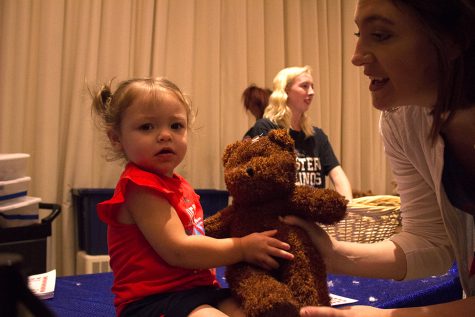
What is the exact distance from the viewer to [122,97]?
0.92 m

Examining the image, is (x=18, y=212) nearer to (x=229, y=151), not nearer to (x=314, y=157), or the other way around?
(x=229, y=151)

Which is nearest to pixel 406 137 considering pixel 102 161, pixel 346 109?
pixel 102 161

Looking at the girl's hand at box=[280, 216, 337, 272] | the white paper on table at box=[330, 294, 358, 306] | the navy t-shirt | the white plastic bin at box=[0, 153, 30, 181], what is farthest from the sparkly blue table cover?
the navy t-shirt

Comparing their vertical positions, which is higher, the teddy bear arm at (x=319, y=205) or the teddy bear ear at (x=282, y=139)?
the teddy bear ear at (x=282, y=139)

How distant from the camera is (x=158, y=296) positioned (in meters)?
0.81

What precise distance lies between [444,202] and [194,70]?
2.15 m

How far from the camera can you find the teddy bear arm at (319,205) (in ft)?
2.68

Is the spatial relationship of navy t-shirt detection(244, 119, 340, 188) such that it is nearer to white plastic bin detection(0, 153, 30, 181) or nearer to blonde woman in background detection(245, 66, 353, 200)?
blonde woman in background detection(245, 66, 353, 200)

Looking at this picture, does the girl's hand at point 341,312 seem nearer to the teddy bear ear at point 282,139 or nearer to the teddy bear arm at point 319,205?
the teddy bear arm at point 319,205

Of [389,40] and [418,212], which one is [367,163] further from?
[389,40]

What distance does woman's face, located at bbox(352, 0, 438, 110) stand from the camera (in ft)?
2.55

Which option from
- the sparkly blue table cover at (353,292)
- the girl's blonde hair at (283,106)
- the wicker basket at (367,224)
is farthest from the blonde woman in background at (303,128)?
the sparkly blue table cover at (353,292)

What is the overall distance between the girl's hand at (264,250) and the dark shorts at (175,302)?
0.36ft

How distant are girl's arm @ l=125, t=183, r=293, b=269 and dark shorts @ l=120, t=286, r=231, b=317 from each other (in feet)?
0.18
